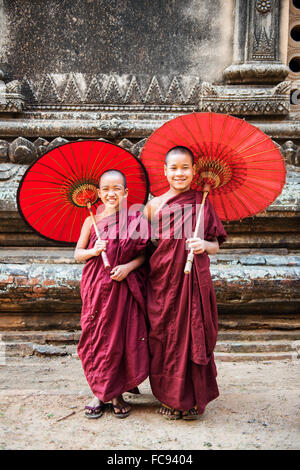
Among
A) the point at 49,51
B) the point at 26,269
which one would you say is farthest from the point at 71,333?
the point at 49,51

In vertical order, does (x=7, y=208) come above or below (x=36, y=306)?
above

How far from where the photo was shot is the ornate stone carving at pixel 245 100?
4016mm

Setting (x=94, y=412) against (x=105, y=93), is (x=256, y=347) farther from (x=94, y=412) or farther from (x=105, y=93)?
(x=105, y=93)

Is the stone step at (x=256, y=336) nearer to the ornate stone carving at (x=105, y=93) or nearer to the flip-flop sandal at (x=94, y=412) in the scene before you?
the flip-flop sandal at (x=94, y=412)

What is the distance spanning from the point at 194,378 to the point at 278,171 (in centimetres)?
124

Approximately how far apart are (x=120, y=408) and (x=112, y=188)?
48.7 inches

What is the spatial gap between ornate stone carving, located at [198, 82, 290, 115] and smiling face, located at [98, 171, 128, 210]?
75.4 inches

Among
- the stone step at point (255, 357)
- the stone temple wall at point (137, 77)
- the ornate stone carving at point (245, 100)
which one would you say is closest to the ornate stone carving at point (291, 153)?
the stone temple wall at point (137, 77)

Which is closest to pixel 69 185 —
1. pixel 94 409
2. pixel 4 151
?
pixel 94 409

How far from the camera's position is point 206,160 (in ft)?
8.30

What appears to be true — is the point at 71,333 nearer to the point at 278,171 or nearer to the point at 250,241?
the point at 250,241

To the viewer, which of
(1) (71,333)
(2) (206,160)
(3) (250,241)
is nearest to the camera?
(2) (206,160)

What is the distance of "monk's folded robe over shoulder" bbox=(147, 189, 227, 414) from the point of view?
232 cm

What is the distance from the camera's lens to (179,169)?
Result: 7.95 feet
